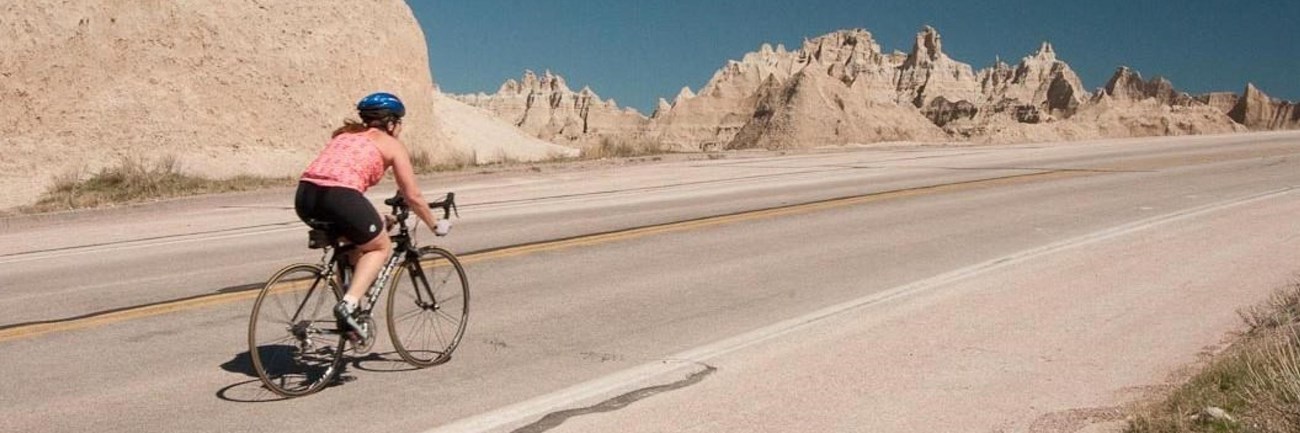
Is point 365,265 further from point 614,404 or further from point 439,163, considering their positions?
point 439,163

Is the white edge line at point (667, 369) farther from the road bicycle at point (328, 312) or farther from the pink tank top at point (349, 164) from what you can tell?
the pink tank top at point (349, 164)

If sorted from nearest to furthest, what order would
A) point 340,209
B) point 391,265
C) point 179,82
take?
point 340,209 → point 391,265 → point 179,82

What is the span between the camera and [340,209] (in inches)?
258

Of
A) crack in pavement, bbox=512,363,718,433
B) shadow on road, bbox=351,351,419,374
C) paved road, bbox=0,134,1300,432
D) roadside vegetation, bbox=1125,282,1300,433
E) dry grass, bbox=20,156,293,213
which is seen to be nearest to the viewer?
roadside vegetation, bbox=1125,282,1300,433

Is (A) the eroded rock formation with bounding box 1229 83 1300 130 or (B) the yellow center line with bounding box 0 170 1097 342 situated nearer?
(B) the yellow center line with bounding box 0 170 1097 342

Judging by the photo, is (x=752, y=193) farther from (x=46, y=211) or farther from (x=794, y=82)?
(x=794, y=82)

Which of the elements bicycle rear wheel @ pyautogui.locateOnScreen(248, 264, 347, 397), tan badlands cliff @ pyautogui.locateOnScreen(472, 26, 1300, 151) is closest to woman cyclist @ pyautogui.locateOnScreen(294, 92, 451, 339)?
bicycle rear wheel @ pyautogui.locateOnScreen(248, 264, 347, 397)

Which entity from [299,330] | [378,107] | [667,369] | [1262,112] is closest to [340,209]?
[378,107]

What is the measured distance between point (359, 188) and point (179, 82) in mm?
22818

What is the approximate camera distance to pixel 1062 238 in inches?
540

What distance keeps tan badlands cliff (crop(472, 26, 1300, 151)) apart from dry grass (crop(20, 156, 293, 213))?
68.2ft

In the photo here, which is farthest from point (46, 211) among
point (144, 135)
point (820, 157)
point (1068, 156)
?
point (1068, 156)

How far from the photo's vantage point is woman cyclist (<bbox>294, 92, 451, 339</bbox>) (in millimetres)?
6570

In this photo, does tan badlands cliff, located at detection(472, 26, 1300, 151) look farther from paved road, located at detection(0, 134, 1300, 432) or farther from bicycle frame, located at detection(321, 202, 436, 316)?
bicycle frame, located at detection(321, 202, 436, 316)
